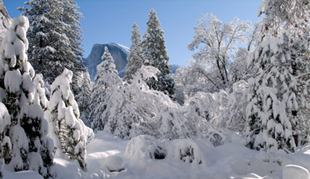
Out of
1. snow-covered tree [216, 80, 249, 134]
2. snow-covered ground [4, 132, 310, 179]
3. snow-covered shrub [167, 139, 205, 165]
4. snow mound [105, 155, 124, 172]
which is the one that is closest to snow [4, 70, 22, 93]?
snow-covered ground [4, 132, 310, 179]

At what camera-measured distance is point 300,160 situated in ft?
16.3

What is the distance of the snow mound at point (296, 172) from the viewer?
126 inches

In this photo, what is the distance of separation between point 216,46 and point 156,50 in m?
5.90

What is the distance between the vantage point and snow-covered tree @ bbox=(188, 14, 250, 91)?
18.0 m

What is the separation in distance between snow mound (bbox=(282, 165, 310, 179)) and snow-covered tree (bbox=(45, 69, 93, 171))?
355cm

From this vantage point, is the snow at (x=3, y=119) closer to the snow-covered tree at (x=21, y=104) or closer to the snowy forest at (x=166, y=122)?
the snowy forest at (x=166, y=122)

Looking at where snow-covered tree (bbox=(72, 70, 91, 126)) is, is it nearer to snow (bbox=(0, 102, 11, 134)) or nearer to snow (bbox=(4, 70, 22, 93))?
snow (bbox=(4, 70, 22, 93))

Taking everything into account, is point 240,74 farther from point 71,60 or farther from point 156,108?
point 71,60

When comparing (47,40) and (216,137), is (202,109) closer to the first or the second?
(216,137)

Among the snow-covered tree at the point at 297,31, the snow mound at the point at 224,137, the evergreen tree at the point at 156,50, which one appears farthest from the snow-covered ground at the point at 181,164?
the evergreen tree at the point at 156,50

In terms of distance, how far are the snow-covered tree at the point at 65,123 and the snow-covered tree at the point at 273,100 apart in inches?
182

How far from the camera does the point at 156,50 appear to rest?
853 inches

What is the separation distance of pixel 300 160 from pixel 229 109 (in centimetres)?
368

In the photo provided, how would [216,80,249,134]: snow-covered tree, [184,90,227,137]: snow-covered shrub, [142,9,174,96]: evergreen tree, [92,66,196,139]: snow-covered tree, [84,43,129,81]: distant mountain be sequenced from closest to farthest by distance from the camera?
[216,80,249,134]: snow-covered tree
[184,90,227,137]: snow-covered shrub
[92,66,196,139]: snow-covered tree
[142,9,174,96]: evergreen tree
[84,43,129,81]: distant mountain
